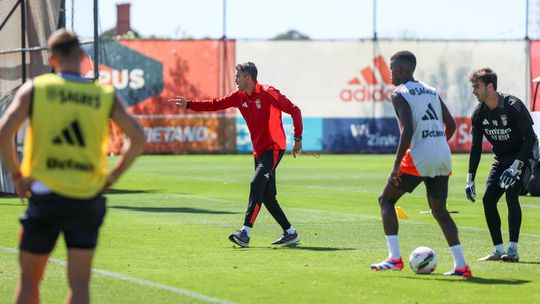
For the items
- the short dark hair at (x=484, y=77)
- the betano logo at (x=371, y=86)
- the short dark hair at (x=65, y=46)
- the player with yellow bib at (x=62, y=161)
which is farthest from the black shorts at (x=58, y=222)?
the betano logo at (x=371, y=86)

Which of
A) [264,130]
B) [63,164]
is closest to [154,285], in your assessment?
[63,164]

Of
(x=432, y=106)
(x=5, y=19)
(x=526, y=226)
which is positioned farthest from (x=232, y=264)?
(x=5, y=19)

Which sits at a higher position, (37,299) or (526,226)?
(37,299)

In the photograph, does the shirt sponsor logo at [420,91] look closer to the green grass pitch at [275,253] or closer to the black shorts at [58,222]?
the green grass pitch at [275,253]

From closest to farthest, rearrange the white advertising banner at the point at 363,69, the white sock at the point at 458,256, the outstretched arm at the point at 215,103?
the white sock at the point at 458,256
the outstretched arm at the point at 215,103
the white advertising banner at the point at 363,69

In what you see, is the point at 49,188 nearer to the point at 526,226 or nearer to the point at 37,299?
the point at 37,299

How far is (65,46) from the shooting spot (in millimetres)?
6922

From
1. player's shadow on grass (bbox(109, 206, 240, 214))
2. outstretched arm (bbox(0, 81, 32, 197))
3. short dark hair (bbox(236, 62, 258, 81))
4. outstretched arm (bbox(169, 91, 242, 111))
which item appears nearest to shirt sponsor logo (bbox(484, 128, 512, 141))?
short dark hair (bbox(236, 62, 258, 81))

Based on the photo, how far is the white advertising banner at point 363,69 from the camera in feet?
162

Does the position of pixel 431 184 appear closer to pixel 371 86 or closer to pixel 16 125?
pixel 16 125

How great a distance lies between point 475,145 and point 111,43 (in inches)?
1465

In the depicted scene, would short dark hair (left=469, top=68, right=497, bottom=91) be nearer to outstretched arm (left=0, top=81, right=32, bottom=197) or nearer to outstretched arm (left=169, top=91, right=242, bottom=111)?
outstretched arm (left=169, top=91, right=242, bottom=111)

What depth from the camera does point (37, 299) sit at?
7.07m

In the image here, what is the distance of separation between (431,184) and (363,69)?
1544 inches
